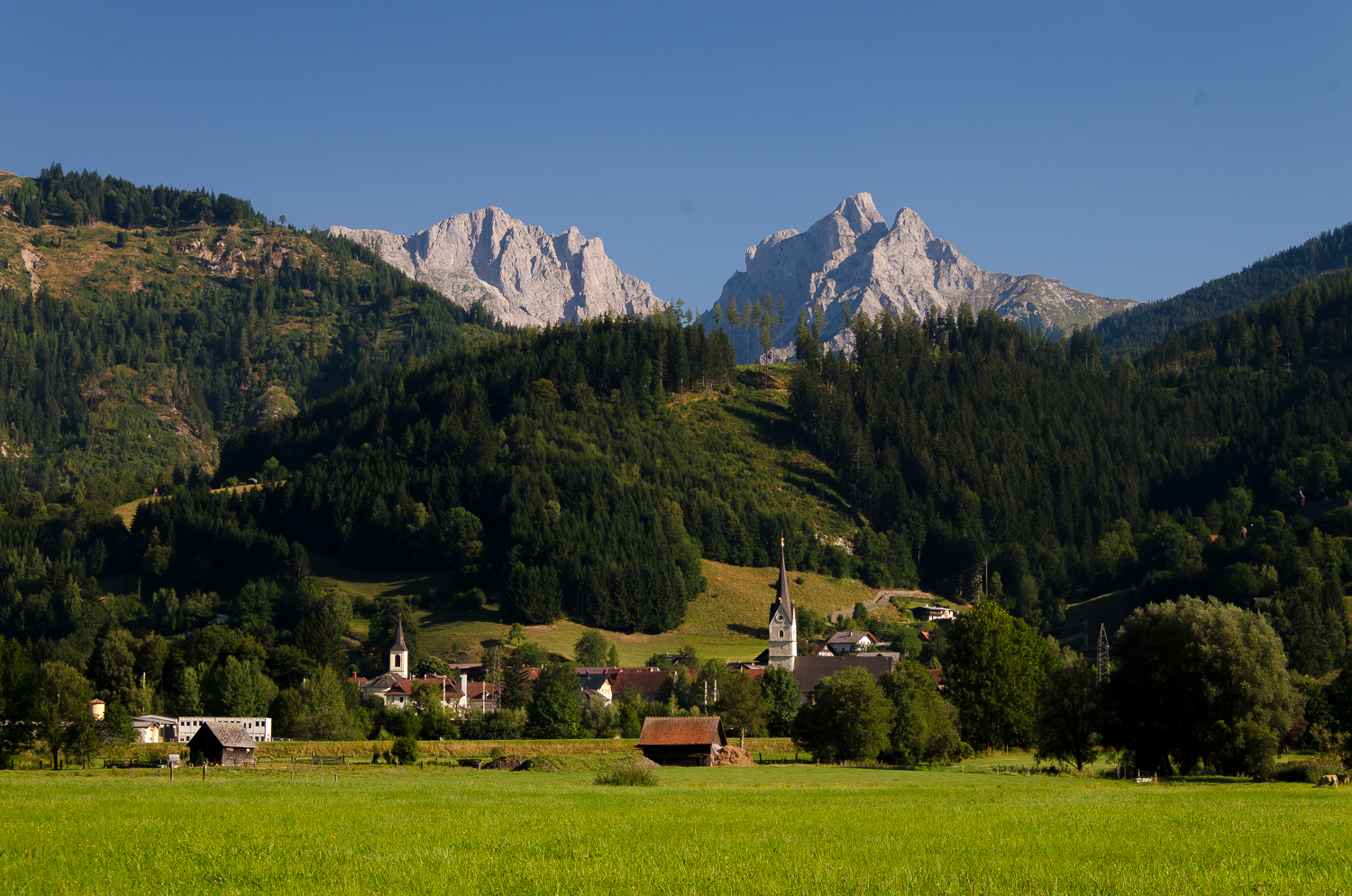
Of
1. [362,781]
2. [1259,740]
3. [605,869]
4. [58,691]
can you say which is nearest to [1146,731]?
[1259,740]

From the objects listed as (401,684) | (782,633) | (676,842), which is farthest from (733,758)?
(782,633)

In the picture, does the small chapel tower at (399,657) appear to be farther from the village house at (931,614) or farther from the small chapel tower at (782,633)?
the village house at (931,614)

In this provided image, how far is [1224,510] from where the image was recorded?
196750 mm

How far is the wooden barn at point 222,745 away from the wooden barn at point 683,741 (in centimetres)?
2465

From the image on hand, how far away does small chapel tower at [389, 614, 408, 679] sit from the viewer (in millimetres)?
139125

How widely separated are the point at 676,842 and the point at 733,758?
56.3 m

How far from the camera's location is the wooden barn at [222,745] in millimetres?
68062

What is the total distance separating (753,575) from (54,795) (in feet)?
504

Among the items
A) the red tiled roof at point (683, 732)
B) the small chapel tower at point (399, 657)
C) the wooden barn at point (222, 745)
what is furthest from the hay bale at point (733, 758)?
the small chapel tower at point (399, 657)

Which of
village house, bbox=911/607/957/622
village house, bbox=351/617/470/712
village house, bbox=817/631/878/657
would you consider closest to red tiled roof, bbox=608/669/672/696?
village house, bbox=351/617/470/712

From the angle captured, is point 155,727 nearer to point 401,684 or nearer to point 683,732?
point 401,684

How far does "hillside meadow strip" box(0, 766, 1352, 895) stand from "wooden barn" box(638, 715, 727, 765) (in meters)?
36.3

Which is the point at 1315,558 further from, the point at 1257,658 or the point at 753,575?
the point at 1257,658

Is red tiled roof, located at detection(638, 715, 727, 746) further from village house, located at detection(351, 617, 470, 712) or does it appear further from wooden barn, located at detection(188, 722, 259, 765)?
village house, located at detection(351, 617, 470, 712)
